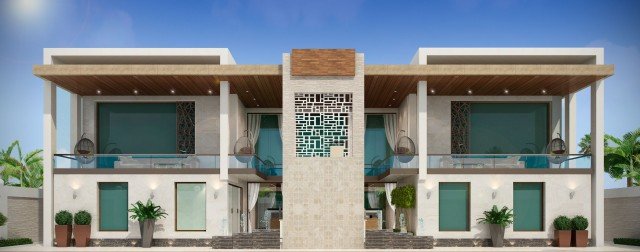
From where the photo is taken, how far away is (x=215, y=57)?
2573cm

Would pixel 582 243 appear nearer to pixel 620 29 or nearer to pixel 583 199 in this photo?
pixel 583 199

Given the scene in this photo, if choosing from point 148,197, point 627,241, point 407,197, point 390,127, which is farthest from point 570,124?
point 148,197

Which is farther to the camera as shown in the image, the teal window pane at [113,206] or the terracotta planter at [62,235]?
the teal window pane at [113,206]

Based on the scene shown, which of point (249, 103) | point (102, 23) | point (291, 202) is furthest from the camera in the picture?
point (102, 23)

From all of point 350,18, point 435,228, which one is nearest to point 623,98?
point 350,18

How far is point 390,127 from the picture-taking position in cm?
3206

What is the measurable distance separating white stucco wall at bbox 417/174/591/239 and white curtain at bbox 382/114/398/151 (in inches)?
291

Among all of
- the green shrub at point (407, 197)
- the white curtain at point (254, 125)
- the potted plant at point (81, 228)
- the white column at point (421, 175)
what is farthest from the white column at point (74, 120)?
the white column at point (421, 175)

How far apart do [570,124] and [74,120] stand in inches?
773

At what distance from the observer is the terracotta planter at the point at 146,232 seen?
24.0 m

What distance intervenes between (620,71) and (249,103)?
93.9 feet

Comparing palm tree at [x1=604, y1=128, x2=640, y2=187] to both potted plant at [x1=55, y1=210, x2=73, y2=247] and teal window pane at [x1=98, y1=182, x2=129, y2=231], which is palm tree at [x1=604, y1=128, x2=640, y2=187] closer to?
teal window pane at [x1=98, y1=182, x2=129, y2=231]

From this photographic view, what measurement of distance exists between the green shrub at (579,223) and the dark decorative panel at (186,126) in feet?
48.4

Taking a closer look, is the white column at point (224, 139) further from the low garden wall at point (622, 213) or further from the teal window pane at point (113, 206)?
the low garden wall at point (622, 213)
